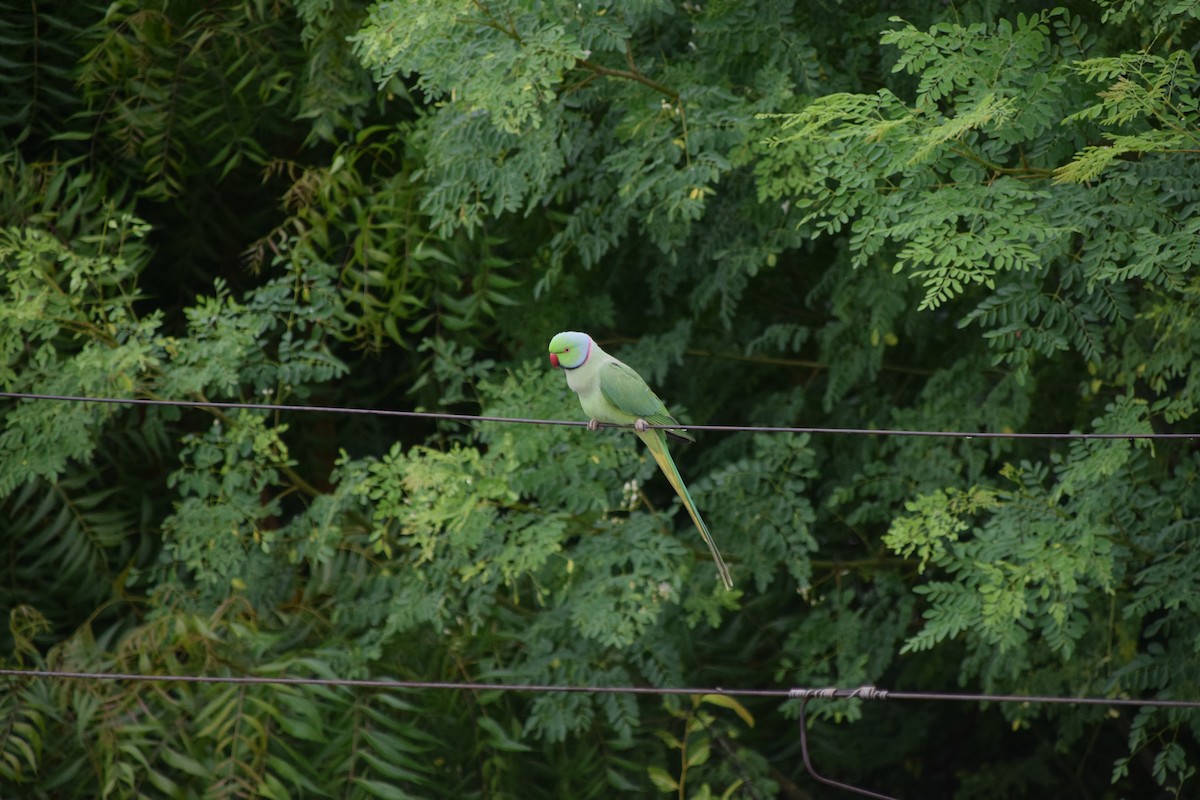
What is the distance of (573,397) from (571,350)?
49.9 inches

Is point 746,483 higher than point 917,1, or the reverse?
point 917,1

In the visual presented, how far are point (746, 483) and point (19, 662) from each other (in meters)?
2.72

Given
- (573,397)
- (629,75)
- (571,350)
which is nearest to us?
(571,350)

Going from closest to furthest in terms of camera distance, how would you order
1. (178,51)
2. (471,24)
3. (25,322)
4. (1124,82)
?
1. (1124,82)
2. (471,24)
3. (25,322)
4. (178,51)

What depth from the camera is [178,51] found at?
17.1 ft

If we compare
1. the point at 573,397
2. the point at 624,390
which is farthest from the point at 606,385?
the point at 573,397

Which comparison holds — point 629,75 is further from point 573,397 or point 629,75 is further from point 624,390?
point 624,390

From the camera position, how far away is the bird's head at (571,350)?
134 inches

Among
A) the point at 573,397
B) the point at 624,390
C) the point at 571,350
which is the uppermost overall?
the point at 571,350

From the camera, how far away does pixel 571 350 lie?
3.41 metres

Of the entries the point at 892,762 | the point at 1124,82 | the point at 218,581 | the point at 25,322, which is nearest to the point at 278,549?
the point at 218,581

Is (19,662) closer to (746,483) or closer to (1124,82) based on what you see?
(746,483)

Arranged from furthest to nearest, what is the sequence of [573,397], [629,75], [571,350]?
[573,397]
[629,75]
[571,350]

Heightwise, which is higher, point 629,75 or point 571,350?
point 629,75
